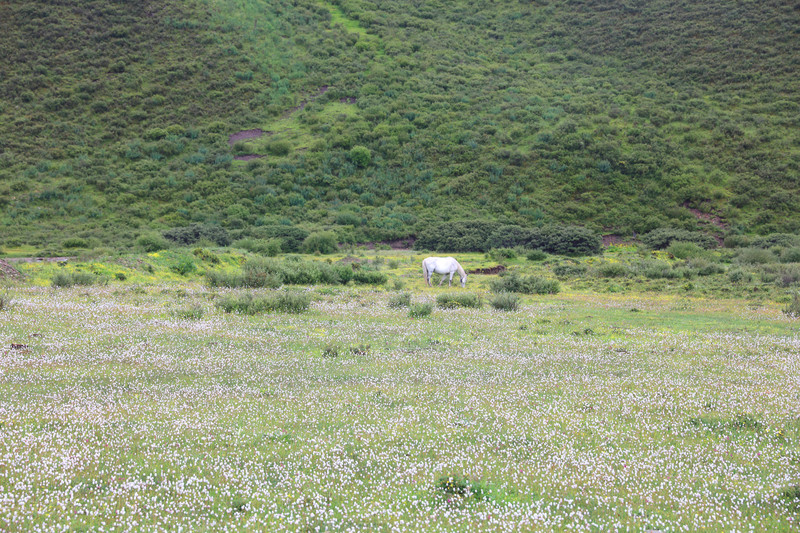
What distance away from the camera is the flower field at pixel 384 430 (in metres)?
5.83

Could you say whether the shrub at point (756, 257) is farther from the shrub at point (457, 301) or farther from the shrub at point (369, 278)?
the shrub at point (457, 301)

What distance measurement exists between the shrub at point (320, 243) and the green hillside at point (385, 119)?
6613 millimetres

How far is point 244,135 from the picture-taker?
89.4 meters

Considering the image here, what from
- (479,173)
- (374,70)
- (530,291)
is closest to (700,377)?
(530,291)

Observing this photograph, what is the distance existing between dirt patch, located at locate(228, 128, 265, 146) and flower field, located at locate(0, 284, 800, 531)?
76623mm

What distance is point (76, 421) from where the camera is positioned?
780 cm

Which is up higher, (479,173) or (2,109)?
(2,109)

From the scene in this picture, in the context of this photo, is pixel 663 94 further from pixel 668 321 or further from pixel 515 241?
pixel 668 321

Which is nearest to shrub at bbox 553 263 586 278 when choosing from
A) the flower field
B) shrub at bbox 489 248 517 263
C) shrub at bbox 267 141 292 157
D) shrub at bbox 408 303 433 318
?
shrub at bbox 489 248 517 263

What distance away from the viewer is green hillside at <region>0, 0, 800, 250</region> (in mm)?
68875

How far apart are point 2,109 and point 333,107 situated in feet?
167

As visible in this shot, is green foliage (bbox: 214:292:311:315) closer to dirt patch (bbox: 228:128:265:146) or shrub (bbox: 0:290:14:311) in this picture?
shrub (bbox: 0:290:14:311)

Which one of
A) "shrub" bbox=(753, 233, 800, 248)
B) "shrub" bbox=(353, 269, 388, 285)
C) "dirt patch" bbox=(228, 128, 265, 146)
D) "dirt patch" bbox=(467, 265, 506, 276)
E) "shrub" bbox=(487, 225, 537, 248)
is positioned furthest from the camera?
"dirt patch" bbox=(228, 128, 265, 146)

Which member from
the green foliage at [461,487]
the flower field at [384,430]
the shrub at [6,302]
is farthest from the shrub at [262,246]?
the green foliage at [461,487]
